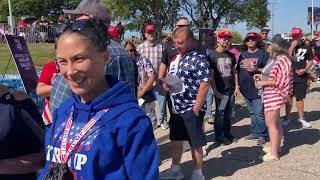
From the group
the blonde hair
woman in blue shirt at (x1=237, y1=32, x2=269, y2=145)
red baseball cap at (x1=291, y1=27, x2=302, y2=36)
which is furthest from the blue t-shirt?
red baseball cap at (x1=291, y1=27, x2=302, y2=36)

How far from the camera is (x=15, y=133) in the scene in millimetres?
2311

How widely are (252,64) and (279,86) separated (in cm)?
133

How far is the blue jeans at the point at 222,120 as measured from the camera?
6.90m

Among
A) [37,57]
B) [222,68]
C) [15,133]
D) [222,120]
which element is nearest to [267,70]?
[222,68]

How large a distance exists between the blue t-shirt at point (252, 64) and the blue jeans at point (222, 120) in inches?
11.5

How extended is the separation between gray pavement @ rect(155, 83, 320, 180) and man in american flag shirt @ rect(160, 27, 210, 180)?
23.7 inches

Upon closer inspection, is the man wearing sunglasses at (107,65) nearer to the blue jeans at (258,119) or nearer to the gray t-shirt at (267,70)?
the gray t-shirt at (267,70)

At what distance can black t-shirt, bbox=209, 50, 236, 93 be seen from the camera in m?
6.81

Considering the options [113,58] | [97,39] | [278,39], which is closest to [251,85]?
[278,39]

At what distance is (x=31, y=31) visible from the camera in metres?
26.4

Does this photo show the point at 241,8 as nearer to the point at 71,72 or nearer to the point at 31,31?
the point at 31,31

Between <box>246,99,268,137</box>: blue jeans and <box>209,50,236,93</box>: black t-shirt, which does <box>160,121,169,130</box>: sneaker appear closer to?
<box>209,50,236,93</box>: black t-shirt

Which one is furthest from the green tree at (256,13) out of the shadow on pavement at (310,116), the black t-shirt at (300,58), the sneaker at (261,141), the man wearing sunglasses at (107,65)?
the man wearing sunglasses at (107,65)

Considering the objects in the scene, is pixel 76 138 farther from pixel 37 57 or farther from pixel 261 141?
pixel 37 57
